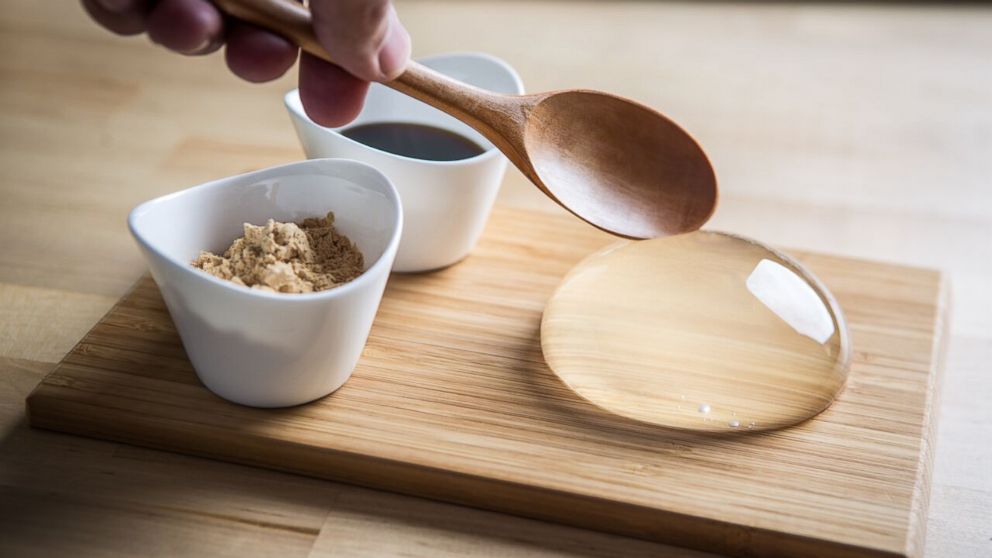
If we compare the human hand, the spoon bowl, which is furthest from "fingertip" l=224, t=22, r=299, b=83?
the spoon bowl

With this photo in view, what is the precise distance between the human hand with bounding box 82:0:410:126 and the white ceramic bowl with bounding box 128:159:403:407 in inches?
2.7

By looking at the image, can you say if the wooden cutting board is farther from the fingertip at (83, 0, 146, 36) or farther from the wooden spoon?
the fingertip at (83, 0, 146, 36)

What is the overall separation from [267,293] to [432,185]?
266mm

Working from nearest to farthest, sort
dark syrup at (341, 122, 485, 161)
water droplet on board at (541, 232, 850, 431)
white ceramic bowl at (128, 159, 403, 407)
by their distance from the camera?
white ceramic bowl at (128, 159, 403, 407) < water droplet on board at (541, 232, 850, 431) < dark syrup at (341, 122, 485, 161)

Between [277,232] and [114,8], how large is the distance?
0.76ft

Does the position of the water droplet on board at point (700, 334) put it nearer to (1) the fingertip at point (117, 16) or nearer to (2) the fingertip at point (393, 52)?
(2) the fingertip at point (393, 52)

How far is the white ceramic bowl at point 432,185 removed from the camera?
100 cm

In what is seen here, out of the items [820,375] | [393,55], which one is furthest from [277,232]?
[820,375]

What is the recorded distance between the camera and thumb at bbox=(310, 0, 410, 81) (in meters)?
0.82

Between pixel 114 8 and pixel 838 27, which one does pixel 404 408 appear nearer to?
pixel 114 8

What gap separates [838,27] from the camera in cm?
183

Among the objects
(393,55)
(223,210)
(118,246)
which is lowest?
(118,246)

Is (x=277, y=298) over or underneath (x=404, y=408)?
over

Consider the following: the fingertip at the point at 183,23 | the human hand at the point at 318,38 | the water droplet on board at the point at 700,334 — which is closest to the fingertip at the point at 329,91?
the human hand at the point at 318,38
